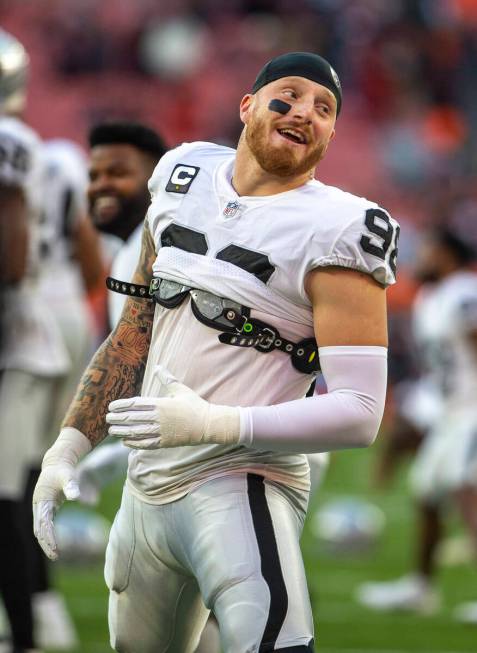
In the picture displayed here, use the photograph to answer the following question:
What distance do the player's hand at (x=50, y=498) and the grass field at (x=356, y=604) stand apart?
2446 millimetres

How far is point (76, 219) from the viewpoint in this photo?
235 inches

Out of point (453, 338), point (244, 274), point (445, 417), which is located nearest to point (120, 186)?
point (244, 274)

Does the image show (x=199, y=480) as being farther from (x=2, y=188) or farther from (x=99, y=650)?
(x=99, y=650)

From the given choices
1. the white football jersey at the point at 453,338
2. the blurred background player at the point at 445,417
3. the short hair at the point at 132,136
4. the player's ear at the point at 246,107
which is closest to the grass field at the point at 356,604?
the blurred background player at the point at 445,417

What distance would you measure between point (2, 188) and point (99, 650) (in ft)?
5.83

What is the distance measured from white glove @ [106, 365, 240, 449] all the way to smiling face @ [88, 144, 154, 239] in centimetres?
156

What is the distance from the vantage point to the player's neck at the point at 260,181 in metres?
3.32

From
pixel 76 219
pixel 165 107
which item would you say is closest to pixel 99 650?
pixel 76 219

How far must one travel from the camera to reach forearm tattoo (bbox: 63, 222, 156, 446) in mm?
3473

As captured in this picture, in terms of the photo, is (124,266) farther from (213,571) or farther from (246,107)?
(213,571)

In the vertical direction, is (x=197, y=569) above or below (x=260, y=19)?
below

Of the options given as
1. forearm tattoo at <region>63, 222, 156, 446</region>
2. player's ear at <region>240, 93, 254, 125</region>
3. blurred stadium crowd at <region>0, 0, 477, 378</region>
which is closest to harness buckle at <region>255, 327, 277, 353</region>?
forearm tattoo at <region>63, 222, 156, 446</region>

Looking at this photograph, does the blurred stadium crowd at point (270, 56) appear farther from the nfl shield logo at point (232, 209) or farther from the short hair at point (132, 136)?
the nfl shield logo at point (232, 209)

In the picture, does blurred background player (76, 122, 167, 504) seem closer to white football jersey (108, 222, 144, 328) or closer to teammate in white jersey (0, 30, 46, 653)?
white football jersey (108, 222, 144, 328)
